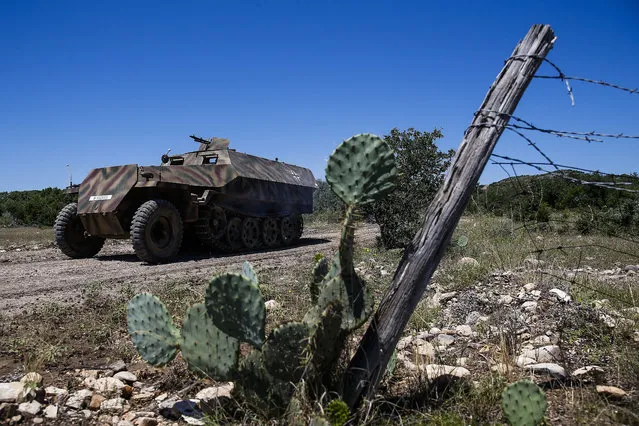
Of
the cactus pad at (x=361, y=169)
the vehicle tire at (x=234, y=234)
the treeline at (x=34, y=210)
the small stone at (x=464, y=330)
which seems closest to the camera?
the cactus pad at (x=361, y=169)

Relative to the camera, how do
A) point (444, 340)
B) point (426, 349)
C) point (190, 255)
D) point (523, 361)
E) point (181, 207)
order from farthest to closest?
point (190, 255) → point (181, 207) → point (444, 340) → point (426, 349) → point (523, 361)

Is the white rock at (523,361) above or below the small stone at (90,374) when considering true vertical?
above

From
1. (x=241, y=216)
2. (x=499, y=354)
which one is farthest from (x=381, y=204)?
(x=499, y=354)

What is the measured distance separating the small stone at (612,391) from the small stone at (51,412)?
314cm

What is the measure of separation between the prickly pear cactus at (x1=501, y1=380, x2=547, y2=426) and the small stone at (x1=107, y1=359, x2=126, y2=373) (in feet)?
9.04

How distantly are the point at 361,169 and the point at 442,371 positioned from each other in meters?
1.50

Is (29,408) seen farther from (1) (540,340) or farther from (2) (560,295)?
(2) (560,295)

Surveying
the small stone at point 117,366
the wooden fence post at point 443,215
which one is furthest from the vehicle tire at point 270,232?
the wooden fence post at point 443,215

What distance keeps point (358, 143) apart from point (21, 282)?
7.25 meters

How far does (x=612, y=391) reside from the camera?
2834 millimetres

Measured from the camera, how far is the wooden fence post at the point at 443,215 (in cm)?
280

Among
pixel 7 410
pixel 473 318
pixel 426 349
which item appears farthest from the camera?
pixel 473 318

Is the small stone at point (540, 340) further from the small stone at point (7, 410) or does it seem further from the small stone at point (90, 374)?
the small stone at point (7, 410)

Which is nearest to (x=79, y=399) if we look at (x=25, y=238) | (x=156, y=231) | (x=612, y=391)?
(x=612, y=391)
